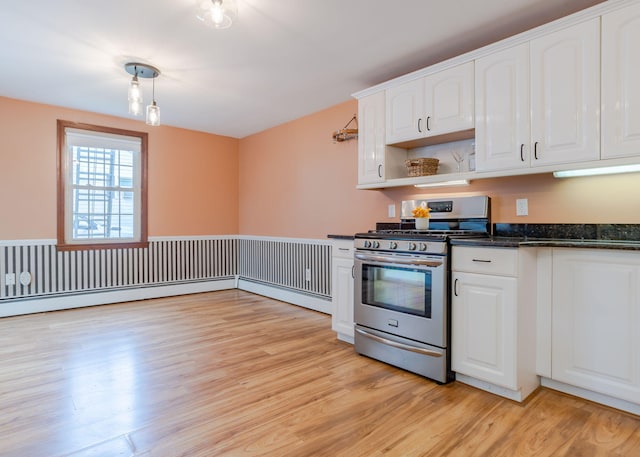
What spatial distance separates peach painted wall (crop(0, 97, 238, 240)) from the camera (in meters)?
3.96

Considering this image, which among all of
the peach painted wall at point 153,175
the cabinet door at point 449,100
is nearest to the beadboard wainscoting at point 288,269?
the peach painted wall at point 153,175

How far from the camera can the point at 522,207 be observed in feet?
8.57

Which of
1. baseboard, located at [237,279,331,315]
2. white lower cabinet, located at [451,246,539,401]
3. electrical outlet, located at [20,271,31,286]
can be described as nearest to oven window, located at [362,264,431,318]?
white lower cabinet, located at [451,246,539,401]

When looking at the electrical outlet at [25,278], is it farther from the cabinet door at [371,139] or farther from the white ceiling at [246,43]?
the cabinet door at [371,139]

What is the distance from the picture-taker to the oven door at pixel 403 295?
235 centimetres

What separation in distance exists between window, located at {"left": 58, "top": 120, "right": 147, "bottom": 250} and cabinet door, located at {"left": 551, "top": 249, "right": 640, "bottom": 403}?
458cm

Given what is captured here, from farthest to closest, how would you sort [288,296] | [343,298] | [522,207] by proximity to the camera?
1. [288,296]
2. [343,298]
3. [522,207]

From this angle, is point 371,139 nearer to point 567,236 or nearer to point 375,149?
point 375,149

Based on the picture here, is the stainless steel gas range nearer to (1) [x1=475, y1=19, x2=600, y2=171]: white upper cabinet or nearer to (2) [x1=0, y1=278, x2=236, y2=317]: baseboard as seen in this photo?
(1) [x1=475, y1=19, x2=600, y2=171]: white upper cabinet

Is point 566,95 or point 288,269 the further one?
point 288,269

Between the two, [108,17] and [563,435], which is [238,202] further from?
[563,435]

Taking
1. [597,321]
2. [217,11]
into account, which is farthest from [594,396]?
[217,11]

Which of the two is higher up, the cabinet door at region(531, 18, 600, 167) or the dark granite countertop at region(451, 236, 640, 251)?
the cabinet door at region(531, 18, 600, 167)

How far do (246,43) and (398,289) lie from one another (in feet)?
6.84
